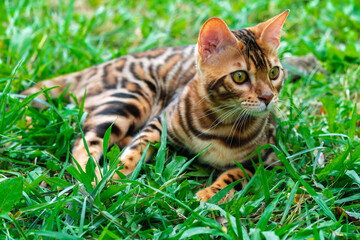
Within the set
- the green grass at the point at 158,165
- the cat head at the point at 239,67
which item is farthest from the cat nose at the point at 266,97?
the green grass at the point at 158,165

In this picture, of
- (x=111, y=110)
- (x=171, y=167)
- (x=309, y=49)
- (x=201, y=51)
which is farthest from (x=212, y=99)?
(x=309, y=49)

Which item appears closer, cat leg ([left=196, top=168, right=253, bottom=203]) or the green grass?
the green grass

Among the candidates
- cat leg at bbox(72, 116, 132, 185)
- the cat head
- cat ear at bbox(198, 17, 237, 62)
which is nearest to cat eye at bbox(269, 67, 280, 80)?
the cat head

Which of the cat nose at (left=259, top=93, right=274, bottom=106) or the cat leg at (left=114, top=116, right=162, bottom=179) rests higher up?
the cat nose at (left=259, top=93, right=274, bottom=106)

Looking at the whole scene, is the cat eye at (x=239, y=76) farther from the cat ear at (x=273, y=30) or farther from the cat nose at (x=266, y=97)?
the cat ear at (x=273, y=30)

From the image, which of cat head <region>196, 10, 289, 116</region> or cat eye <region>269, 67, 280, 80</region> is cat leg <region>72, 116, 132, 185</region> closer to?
cat head <region>196, 10, 289, 116</region>

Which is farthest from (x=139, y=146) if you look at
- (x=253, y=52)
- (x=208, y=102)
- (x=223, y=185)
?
(x=253, y=52)

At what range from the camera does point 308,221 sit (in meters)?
2.25

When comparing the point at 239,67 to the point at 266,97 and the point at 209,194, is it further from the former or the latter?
the point at 209,194

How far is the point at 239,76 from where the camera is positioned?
267cm

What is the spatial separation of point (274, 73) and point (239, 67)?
0.30m

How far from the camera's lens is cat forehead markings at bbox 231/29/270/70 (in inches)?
106

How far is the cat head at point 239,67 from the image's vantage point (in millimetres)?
2646

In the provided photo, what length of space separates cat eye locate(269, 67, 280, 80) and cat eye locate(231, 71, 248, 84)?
212 millimetres
